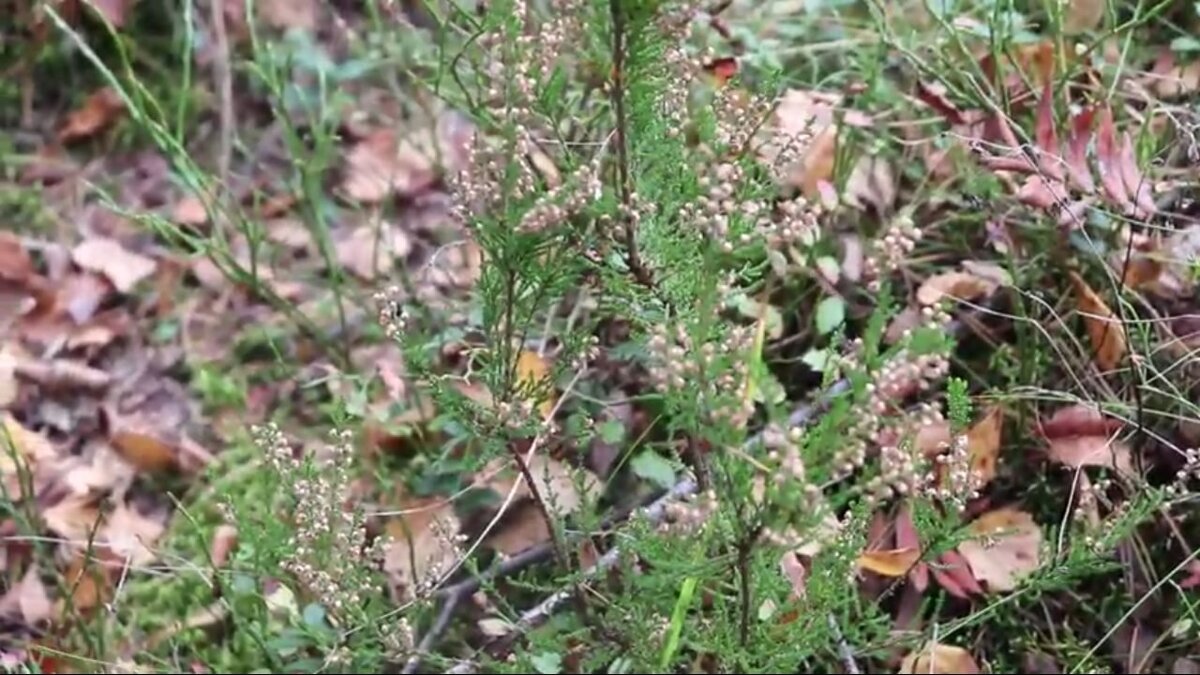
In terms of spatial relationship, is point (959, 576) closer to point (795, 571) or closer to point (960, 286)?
point (795, 571)

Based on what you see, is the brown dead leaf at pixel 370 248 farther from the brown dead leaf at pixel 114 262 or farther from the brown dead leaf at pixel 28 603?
the brown dead leaf at pixel 28 603

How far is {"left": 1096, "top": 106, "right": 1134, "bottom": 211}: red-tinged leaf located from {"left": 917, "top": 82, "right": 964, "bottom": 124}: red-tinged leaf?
0.48ft

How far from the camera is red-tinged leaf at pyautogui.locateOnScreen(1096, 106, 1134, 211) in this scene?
1.17 meters

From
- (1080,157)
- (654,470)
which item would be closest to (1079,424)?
(1080,157)

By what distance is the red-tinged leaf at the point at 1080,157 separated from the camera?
1.17 metres

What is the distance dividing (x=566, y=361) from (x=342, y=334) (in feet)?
2.35

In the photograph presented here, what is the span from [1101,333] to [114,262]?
120 cm

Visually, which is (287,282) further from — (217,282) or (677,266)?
(677,266)

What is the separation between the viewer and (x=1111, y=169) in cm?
117

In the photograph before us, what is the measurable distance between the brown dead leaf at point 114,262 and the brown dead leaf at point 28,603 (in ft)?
1.50

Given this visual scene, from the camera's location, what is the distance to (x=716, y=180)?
85 cm

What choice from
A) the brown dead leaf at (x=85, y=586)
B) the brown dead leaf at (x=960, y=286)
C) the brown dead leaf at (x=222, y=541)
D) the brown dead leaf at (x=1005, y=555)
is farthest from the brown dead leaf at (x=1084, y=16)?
the brown dead leaf at (x=85, y=586)

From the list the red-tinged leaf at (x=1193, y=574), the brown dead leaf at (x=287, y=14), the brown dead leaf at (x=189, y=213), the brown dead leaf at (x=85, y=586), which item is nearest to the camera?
the red-tinged leaf at (x=1193, y=574)

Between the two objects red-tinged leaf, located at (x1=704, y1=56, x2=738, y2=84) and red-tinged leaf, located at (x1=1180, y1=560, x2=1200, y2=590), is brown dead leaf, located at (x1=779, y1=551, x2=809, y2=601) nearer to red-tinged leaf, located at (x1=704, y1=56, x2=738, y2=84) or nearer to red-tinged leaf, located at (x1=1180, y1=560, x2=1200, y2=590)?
red-tinged leaf, located at (x1=1180, y1=560, x2=1200, y2=590)
